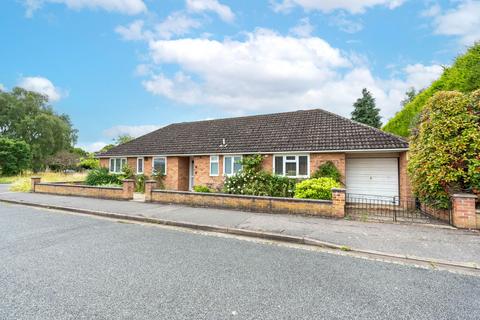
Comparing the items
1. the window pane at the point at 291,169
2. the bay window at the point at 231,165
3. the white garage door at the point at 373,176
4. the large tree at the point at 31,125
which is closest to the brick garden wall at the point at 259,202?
the window pane at the point at 291,169

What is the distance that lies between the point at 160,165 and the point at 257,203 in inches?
353

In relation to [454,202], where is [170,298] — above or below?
below

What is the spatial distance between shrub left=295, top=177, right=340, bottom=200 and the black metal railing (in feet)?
3.28

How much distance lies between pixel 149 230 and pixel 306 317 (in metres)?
5.40

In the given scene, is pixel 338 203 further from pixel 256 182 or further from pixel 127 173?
pixel 127 173

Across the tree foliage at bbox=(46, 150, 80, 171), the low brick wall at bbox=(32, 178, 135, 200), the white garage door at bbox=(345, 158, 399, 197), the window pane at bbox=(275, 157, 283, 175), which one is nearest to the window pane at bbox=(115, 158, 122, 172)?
the low brick wall at bbox=(32, 178, 135, 200)

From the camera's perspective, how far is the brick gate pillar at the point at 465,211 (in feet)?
21.5

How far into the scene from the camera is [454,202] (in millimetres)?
6781

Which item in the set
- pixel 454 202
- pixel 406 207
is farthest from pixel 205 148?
pixel 454 202

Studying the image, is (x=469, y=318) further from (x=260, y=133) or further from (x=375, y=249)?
(x=260, y=133)

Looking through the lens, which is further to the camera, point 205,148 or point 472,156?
point 205,148

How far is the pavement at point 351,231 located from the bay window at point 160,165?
5765mm

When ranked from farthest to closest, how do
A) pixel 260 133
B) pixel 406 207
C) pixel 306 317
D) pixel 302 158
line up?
pixel 260 133 → pixel 302 158 → pixel 406 207 → pixel 306 317

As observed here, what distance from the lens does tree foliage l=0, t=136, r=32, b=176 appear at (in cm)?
2962
